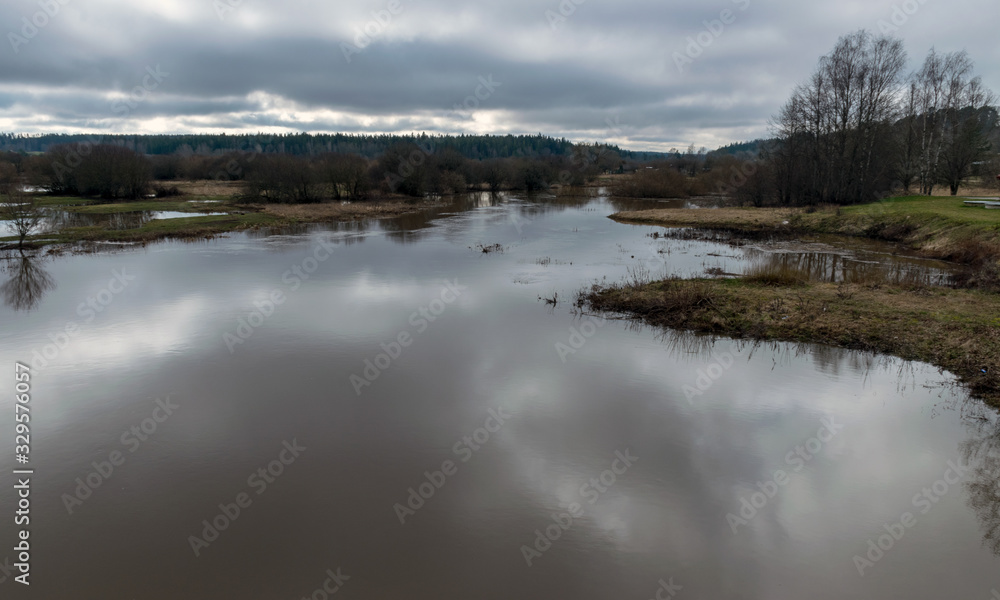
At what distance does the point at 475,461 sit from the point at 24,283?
17.4 m

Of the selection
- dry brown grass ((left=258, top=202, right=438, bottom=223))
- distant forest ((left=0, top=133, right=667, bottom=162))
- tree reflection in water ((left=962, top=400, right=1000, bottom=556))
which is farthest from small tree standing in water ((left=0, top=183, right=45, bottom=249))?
distant forest ((left=0, top=133, right=667, bottom=162))

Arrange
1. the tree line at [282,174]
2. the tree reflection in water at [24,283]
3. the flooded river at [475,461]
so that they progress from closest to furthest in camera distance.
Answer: the flooded river at [475,461] → the tree reflection in water at [24,283] → the tree line at [282,174]

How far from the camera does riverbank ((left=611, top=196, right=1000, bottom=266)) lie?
782 inches

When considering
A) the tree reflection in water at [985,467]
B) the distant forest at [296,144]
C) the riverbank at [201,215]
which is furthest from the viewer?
the distant forest at [296,144]

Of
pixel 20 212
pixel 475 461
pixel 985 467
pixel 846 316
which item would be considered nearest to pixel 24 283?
pixel 20 212

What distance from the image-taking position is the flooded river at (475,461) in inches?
209

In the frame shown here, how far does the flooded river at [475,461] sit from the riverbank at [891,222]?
45.9ft

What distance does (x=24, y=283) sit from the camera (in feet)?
54.3

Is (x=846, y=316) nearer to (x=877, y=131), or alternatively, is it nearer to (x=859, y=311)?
(x=859, y=311)

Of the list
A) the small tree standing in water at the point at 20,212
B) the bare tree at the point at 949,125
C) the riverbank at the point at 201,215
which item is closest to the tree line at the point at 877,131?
the bare tree at the point at 949,125

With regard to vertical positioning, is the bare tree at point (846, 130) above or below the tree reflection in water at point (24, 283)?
above

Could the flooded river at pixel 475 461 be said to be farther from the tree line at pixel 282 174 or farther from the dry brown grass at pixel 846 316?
the tree line at pixel 282 174

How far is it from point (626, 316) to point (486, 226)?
1986cm

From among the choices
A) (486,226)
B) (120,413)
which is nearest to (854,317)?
(120,413)
